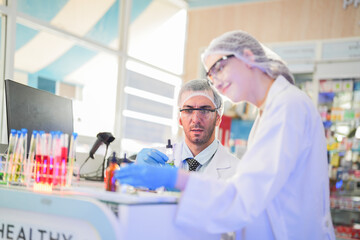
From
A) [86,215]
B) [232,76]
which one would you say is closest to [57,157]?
[86,215]

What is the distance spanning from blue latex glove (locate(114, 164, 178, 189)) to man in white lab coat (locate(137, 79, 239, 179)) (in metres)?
0.87

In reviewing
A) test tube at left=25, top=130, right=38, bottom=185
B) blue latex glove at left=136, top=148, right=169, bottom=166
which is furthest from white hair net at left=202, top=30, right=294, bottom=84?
test tube at left=25, top=130, right=38, bottom=185

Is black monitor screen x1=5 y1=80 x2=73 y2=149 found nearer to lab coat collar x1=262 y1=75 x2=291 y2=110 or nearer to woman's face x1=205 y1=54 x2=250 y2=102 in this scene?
woman's face x1=205 y1=54 x2=250 y2=102

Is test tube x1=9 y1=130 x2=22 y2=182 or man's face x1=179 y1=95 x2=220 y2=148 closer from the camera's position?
test tube x1=9 y1=130 x2=22 y2=182

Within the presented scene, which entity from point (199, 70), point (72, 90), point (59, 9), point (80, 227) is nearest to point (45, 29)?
point (59, 9)

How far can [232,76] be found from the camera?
4.97 feet

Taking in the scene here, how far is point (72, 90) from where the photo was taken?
193 inches

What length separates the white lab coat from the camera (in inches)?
50.9

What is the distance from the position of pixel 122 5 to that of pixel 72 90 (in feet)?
4.73

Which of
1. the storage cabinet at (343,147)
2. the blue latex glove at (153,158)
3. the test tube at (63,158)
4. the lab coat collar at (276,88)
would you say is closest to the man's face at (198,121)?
the blue latex glove at (153,158)

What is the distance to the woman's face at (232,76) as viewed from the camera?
1516 millimetres

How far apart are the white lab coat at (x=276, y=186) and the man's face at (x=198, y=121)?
0.78 meters

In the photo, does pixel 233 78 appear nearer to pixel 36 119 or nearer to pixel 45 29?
pixel 36 119

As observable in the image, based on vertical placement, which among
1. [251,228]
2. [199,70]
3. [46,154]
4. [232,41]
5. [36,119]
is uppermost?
[199,70]
